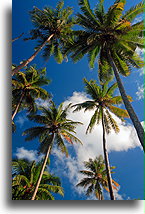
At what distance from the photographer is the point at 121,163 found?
4703 mm

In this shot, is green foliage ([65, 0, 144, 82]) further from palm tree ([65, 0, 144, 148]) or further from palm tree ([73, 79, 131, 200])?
palm tree ([73, 79, 131, 200])

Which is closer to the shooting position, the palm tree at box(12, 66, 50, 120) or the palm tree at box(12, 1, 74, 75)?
the palm tree at box(12, 1, 74, 75)

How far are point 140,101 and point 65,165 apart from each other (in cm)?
262

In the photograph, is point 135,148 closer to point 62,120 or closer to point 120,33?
point 120,33

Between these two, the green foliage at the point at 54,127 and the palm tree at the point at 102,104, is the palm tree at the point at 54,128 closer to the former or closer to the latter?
the green foliage at the point at 54,127

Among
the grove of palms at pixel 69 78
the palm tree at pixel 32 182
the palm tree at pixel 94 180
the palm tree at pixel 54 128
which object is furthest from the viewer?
the palm tree at pixel 94 180

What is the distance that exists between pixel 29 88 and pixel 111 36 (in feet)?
19.1

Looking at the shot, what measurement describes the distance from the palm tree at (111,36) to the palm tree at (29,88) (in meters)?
2.73

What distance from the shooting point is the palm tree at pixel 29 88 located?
11.0 m

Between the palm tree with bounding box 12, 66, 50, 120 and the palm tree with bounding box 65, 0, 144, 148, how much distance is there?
8.95 feet

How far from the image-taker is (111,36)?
26.2 feet

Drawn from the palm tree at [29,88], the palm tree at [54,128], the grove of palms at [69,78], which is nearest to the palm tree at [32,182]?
the grove of palms at [69,78]

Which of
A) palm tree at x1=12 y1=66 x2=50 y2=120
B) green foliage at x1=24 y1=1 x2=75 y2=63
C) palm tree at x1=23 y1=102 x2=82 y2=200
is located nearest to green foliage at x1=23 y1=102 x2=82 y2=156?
palm tree at x1=23 y1=102 x2=82 y2=200

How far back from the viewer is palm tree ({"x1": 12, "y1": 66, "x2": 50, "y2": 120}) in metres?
11.0
